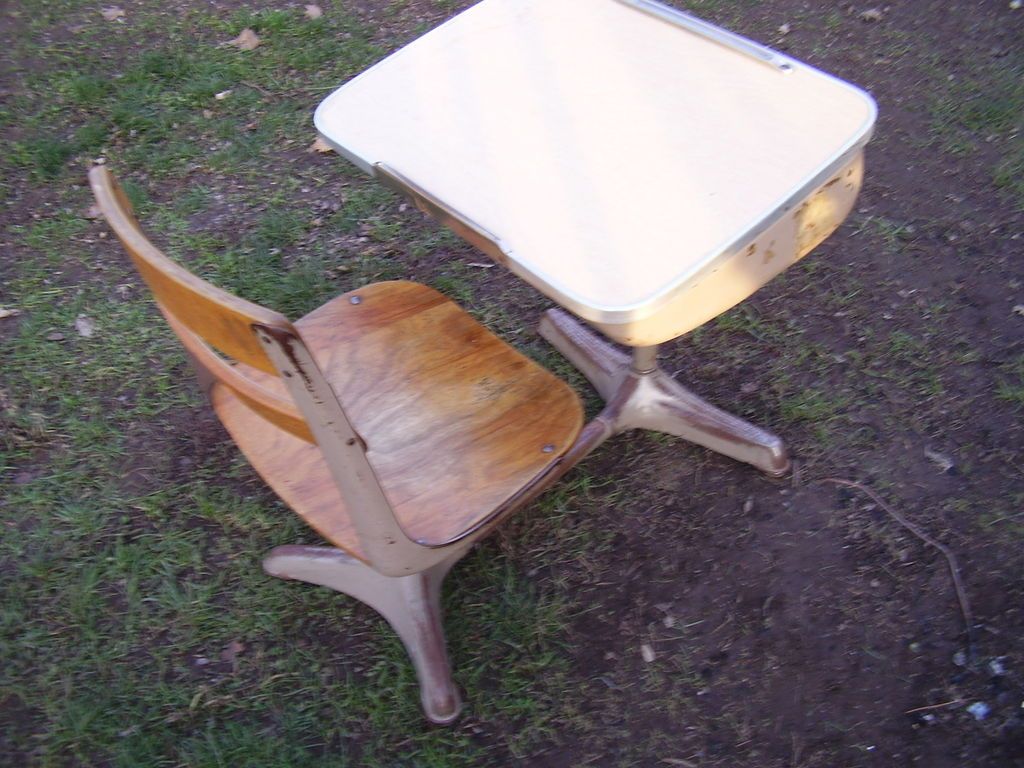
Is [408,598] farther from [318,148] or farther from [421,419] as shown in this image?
[318,148]

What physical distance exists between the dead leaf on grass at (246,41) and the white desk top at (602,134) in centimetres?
205

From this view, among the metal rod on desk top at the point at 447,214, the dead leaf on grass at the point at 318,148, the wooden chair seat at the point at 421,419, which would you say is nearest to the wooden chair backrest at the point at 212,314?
the wooden chair seat at the point at 421,419

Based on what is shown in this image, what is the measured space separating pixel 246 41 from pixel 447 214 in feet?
8.48

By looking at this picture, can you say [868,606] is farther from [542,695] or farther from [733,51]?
[733,51]

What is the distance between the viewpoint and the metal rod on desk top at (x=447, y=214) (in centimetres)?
135

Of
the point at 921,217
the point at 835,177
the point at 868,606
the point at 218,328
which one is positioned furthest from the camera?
the point at 921,217

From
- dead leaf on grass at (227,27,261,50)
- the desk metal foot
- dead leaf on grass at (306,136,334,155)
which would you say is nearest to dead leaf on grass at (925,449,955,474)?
the desk metal foot

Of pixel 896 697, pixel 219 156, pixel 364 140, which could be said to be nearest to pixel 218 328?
pixel 364 140

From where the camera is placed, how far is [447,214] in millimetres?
1399

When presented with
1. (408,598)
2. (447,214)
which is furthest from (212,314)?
(408,598)

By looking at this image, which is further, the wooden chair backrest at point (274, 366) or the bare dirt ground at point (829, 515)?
the bare dirt ground at point (829, 515)

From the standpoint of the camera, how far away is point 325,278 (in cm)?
270

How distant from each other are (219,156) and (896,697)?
8.67ft

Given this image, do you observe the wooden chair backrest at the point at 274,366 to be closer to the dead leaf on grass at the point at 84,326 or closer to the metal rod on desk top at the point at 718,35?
the metal rod on desk top at the point at 718,35
